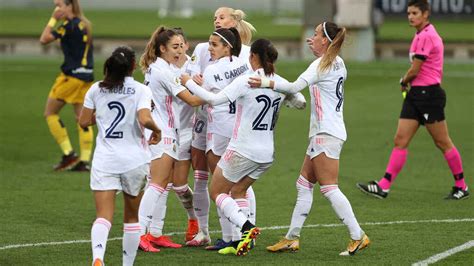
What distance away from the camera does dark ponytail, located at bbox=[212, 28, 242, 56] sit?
1112 centimetres

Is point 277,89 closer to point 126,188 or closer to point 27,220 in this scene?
point 126,188

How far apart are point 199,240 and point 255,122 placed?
5.21ft

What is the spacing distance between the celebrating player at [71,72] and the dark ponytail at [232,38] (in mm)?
6085

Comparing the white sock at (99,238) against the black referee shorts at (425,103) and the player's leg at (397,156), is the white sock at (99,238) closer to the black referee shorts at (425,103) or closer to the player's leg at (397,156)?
the player's leg at (397,156)

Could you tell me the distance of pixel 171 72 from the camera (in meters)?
11.2

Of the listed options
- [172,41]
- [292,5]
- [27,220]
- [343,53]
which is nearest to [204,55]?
[172,41]

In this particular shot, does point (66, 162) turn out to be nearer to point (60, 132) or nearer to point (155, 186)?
point (60, 132)

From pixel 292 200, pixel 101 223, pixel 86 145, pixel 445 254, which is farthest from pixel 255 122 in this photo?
pixel 86 145

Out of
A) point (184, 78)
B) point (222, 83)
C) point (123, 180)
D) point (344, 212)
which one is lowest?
point (344, 212)

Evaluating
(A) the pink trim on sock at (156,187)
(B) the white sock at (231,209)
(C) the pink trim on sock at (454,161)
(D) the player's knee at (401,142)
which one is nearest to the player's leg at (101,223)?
(B) the white sock at (231,209)

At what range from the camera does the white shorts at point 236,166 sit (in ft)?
35.8

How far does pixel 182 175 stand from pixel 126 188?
1.95 meters

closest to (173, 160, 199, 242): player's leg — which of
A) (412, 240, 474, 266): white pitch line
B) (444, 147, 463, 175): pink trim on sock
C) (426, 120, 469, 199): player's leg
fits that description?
(412, 240, 474, 266): white pitch line

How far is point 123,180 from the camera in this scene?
996cm
